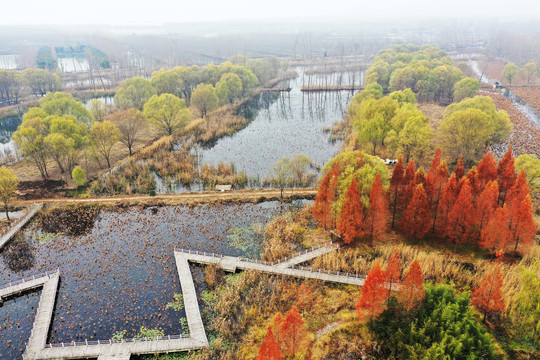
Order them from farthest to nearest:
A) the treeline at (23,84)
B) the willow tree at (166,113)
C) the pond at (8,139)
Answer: the treeline at (23,84) < the willow tree at (166,113) < the pond at (8,139)

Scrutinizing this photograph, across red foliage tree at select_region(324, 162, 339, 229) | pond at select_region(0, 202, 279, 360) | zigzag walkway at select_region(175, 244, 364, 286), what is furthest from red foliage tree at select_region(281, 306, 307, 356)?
red foliage tree at select_region(324, 162, 339, 229)

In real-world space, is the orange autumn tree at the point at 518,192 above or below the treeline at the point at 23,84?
below

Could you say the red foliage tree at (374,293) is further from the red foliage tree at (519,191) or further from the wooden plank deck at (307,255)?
the red foliage tree at (519,191)

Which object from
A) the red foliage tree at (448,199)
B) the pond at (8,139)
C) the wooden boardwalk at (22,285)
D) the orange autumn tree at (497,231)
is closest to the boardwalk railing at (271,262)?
the red foliage tree at (448,199)

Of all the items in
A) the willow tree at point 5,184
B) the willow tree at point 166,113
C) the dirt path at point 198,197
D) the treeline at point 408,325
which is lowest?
the dirt path at point 198,197

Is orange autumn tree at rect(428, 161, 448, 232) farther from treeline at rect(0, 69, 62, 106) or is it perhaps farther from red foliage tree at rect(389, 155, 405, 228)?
treeline at rect(0, 69, 62, 106)

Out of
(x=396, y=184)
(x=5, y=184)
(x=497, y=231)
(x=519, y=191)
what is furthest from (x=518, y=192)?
(x=5, y=184)

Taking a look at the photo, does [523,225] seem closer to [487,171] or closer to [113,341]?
[487,171]
